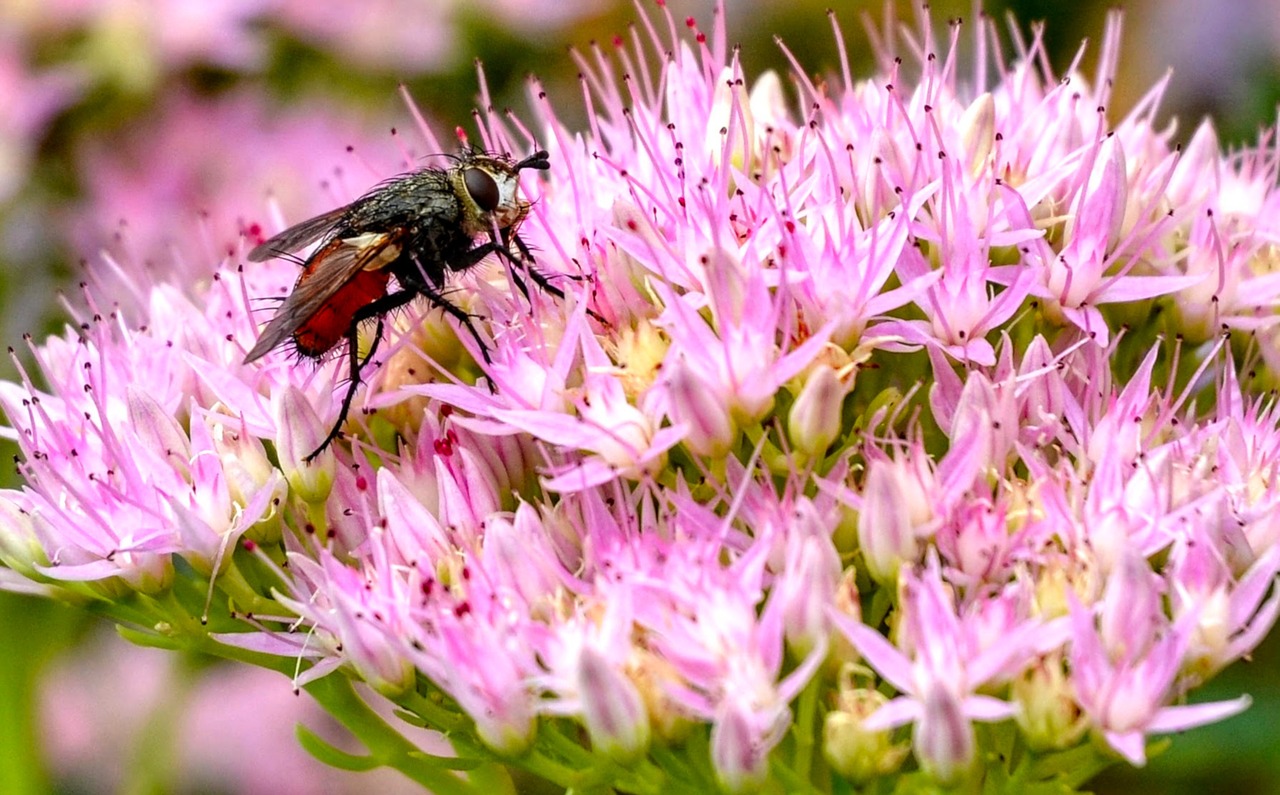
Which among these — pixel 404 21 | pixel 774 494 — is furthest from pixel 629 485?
→ pixel 404 21

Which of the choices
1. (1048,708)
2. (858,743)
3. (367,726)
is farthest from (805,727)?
(367,726)

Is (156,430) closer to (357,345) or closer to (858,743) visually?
(357,345)

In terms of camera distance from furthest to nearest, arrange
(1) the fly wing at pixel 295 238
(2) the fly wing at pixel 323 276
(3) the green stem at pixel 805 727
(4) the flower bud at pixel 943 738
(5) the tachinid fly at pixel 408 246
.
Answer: (1) the fly wing at pixel 295 238
(5) the tachinid fly at pixel 408 246
(2) the fly wing at pixel 323 276
(3) the green stem at pixel 805 727
(4) the flower bud at pixel 943 738

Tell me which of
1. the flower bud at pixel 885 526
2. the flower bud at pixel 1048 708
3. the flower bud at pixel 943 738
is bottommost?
the flower bud at pixel 1048 708

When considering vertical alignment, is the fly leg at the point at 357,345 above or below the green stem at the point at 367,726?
above

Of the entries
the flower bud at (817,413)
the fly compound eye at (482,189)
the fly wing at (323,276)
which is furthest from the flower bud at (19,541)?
the flower bud at (817,413)

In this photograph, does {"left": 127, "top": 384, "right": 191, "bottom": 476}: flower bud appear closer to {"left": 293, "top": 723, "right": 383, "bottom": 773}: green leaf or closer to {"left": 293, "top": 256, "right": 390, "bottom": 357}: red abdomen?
{"left": 293, "top": 256, "right": 390, "bottom": 357}: red abdomen

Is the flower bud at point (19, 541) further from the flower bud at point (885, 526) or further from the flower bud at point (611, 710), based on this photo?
the flower bud at point (885, 526)

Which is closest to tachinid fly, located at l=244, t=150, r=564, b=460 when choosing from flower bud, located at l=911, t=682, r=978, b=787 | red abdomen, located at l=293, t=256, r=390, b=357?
red abdomen, located at l=293, t=256, r=390, b=357
